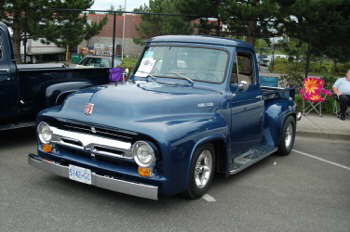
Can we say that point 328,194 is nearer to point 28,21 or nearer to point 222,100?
point 222,100

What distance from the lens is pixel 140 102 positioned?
4914 millimetres

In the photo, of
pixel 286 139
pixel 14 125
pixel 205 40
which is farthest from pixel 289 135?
pixel 14 125

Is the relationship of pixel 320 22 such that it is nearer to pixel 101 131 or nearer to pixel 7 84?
pixel 7 84

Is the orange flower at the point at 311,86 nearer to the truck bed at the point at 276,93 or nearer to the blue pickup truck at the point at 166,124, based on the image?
the truck bed at the point at 276,93

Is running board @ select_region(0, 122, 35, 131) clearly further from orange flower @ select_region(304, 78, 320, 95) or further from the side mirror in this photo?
orange flower @ select_region(304, 78, 320, 95)

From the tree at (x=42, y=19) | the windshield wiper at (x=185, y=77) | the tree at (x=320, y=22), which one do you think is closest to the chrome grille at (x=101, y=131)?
the windshield wiper at (x=185, y=77)

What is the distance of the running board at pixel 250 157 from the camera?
581 cm

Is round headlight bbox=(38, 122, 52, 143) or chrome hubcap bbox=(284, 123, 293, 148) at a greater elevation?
round headlight bbox=(38, 122, 52, 143)

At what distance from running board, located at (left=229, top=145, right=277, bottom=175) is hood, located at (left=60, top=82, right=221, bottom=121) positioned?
89 centimetres

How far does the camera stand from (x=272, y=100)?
301 inches

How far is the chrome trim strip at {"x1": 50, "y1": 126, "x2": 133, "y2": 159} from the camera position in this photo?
461cm

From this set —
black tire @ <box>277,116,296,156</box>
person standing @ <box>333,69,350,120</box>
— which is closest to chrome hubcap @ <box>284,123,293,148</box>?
black tire @ <box>277,116,296,156</box>

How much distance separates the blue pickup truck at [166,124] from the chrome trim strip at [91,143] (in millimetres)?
11

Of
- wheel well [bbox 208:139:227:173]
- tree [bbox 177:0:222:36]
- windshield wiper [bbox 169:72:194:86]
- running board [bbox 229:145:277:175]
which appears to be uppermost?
tree [bbox 177:0:222:36]
